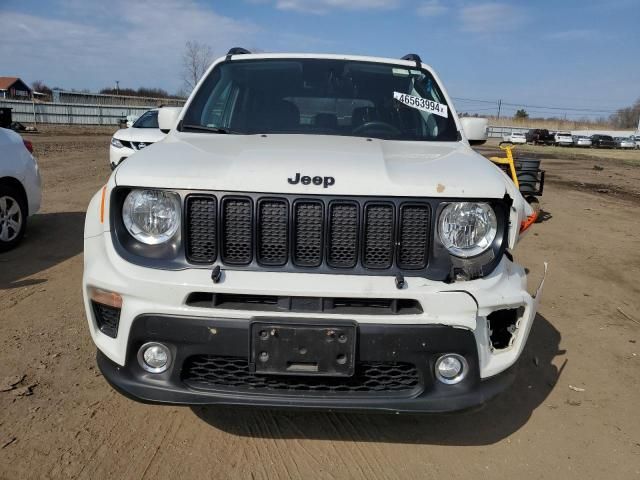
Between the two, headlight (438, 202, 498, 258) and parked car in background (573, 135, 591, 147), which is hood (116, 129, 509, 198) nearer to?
headlight (438, 202, 498, 258)

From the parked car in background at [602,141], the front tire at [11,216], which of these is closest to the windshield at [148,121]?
the front tire at [11,216]

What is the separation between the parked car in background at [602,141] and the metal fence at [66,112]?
143 feet

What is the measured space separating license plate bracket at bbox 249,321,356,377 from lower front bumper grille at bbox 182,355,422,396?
3.7 inches

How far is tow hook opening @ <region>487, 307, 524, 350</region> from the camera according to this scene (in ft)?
8.02

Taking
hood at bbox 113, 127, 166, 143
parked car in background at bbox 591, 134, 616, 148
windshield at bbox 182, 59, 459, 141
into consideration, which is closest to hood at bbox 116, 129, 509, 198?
windshield at bbox 182, 59, 459, 141

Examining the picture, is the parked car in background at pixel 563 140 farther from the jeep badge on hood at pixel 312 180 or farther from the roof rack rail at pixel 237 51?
the jeep badge on hood at pixel 312 180

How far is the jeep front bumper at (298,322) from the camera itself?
86.6 inches

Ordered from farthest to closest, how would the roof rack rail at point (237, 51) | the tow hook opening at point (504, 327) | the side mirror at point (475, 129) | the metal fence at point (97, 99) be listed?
the metal fence at point (97, 99) < the roof rack rail at point (237, 51) < the side mirror at point (475, 129) < the tow hook opening at point (504, 327)

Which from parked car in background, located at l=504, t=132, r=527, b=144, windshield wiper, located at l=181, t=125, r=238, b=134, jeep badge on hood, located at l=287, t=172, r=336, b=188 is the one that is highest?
windshield wiper, located at l=181, t=125, r=238, b=134

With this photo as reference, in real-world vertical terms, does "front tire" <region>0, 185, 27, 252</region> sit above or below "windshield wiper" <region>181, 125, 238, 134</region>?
below

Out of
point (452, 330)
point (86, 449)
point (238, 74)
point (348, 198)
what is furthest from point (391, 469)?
point (238, 74)

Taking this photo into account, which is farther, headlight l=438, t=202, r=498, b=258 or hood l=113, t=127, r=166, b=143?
hood l=113, t=127, r=166, b=143

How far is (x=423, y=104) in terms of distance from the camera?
355 centimetres

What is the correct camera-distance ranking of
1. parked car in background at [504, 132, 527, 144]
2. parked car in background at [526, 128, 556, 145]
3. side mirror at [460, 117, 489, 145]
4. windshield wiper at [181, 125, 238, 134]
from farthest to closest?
1. parked car in background at [526, 128, 556, 145]
2. parked car in background at [504, 132, 527, 144]
3. side mirror at [460, 117, 489, 145]
4. windshield wiper at [181, 125, 238, 134]
